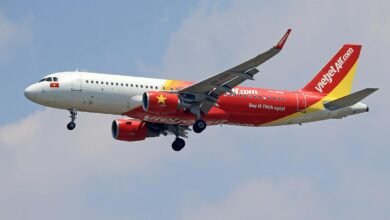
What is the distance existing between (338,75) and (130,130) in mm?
16120

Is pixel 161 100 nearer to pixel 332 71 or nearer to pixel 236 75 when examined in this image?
pixel 236 75

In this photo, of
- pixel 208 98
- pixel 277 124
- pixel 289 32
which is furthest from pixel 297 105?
pixel 289 32

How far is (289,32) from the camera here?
7325 centimetres

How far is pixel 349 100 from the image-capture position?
84.6m

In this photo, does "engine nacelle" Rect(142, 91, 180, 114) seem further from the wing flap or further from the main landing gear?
the main landing gear

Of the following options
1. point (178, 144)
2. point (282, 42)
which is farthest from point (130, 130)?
point (282, 42)

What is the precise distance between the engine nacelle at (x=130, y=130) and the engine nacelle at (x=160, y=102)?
688 cm

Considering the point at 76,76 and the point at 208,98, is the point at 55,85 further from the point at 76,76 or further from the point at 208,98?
the point at 208,98

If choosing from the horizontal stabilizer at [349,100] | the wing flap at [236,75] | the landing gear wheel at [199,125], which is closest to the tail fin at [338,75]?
the horizontal stabilizer at [349,100]

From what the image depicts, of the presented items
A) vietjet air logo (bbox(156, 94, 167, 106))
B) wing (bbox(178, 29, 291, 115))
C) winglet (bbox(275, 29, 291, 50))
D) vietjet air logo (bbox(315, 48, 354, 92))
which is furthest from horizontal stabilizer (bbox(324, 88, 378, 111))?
vietjet air logo (bbox(156, 94, 167, 106))

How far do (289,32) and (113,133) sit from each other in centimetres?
1926

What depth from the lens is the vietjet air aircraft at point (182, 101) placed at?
80.4m

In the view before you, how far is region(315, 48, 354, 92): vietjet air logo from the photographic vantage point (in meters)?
88.6

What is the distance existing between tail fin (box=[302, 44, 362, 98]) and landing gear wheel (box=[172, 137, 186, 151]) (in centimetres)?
962
